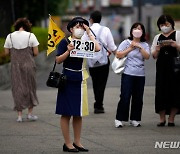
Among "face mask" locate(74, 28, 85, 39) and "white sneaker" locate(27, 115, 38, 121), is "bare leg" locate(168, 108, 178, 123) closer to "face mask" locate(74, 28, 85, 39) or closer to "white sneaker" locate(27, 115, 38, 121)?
"white sneaker" locate(27, 115, 38, 121)

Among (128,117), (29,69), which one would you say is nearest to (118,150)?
(128,117)

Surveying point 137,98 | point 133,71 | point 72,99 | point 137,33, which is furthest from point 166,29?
point 72,99

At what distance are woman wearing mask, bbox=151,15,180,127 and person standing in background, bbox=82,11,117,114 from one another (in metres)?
1.68

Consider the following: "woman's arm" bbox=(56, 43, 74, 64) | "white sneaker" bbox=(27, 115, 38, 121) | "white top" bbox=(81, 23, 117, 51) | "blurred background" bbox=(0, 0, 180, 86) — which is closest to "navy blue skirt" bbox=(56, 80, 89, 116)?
"woman's arm" bbox=(56, 43, 74, 64)

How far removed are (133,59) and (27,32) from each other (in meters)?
2.13

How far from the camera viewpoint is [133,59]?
453 inches

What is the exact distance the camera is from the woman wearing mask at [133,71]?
11.4 m

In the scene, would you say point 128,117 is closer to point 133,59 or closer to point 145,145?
point 133,59

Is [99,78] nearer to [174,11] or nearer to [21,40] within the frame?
[21,40]

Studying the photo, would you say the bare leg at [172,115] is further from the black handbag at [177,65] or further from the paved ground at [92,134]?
the black handbag at [177,65]

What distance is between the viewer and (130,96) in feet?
38.2

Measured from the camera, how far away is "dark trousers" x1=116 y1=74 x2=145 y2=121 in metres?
11.5

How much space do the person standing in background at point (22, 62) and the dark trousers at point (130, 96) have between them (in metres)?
1.86

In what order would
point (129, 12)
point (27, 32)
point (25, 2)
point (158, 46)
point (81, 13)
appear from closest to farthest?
point (158, 46)
point (27, 32)
point (25, 2)
point (129, 12)
point (81, 13)
